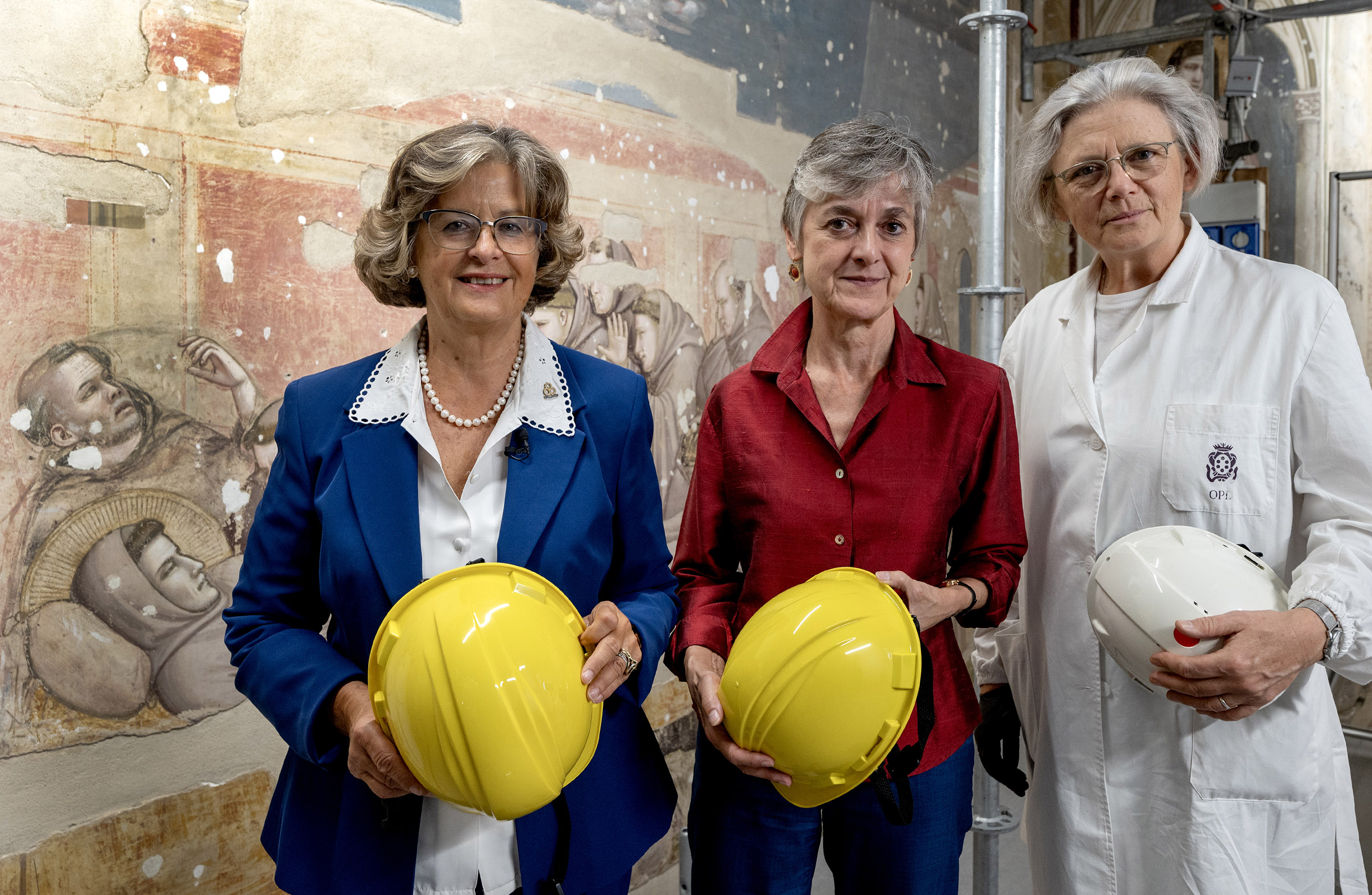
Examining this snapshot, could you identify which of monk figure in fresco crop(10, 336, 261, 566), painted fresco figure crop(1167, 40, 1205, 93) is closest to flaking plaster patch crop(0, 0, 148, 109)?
monk figure in fresco crop(10, 336, 261, 566)

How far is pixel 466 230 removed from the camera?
1.35 m

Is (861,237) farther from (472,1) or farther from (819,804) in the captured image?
(472,1)

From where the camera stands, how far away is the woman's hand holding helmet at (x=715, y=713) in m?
1.30

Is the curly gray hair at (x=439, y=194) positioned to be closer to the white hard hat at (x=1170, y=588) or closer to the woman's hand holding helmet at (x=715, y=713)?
the woman's hand holding helmet at (x=715, y=713)

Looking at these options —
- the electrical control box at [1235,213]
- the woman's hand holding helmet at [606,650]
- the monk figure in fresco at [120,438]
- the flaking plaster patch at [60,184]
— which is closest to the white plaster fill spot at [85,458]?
the monk figure in fresco at [120,438]

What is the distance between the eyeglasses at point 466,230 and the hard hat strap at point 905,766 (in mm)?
774

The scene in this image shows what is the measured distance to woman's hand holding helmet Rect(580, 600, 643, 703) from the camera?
1.20m

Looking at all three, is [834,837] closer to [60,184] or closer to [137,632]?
[137,632]

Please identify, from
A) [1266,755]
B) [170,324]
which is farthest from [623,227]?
[1266,755]

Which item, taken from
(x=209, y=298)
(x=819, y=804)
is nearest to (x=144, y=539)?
(x=209, y=298)

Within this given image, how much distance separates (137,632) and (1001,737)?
5.13ft

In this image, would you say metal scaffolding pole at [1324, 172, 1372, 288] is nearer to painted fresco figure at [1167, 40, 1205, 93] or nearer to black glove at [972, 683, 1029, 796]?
painted fresco figure at [1167, 40, 1205, 93]

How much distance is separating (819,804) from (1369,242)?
17.9 feet

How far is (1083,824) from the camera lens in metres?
1.66
